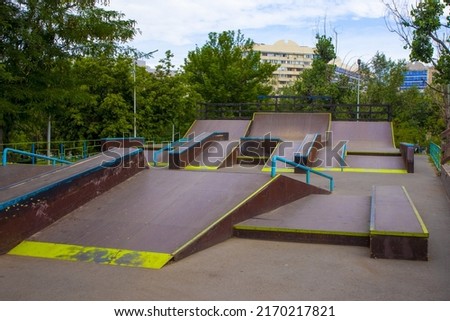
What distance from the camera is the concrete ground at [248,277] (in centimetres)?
421

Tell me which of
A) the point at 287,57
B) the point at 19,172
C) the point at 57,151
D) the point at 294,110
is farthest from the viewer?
the point at 287,57

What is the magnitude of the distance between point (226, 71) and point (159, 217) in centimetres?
3082

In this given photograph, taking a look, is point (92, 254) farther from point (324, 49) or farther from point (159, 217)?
point (324, 49)

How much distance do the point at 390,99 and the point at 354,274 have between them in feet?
129

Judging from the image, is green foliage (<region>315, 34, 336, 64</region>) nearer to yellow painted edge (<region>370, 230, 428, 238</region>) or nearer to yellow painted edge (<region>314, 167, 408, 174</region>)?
yellow painted edge (<region>314, 167, 408, 174</region>)

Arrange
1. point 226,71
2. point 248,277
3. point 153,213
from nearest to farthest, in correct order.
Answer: point 248,277
point 153,213
point 226,71

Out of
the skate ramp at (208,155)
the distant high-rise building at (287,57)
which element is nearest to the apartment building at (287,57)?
the distant high-rise building at (287,57)

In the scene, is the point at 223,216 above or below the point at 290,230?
above

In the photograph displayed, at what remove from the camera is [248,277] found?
4.75 meters

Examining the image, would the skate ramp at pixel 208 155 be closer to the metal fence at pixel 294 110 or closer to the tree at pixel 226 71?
the metal fence at pixel 294 110

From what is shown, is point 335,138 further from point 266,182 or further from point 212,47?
point 212,47

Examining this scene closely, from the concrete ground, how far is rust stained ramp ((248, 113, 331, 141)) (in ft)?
50.0

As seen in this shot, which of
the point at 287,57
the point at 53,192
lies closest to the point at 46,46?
the point at 53,192

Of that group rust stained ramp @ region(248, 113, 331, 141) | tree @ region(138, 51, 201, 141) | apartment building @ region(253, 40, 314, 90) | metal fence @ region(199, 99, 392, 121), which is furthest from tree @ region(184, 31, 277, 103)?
apartment building @ region(253, 40, 314, 90)
